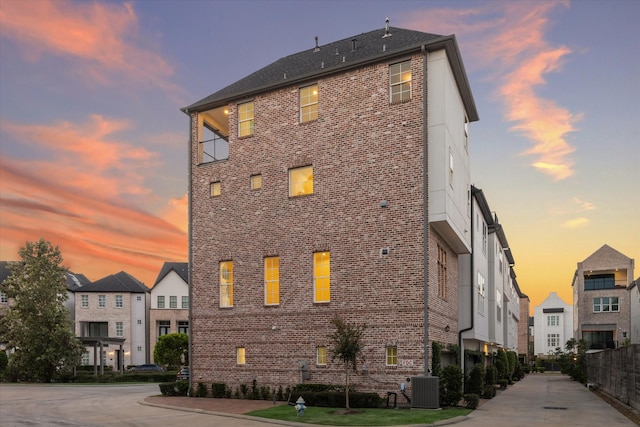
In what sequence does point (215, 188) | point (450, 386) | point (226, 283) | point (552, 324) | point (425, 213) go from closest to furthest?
point (450, 386) < point (425, 213) < point (226, 283) < point (215, 188) < point (552, 324)

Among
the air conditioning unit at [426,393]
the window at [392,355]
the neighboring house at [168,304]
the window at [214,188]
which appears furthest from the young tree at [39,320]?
the air conditioning unit at [426,393]

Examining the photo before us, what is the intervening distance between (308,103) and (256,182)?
187 inches

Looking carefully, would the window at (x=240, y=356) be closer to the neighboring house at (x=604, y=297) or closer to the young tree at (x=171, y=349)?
the young tree at (x=171, y=349)

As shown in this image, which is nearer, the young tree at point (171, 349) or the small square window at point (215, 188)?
the small square window at point (215, 188)

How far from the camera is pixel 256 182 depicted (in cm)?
2759

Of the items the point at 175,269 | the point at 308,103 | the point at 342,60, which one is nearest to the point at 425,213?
the point at 308,103

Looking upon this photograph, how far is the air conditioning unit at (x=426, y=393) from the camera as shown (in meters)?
20.9

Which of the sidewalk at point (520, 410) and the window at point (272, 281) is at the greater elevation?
the window at point (272, 281)

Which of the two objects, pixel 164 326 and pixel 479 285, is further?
pixel 164 326

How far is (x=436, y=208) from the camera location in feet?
74.0

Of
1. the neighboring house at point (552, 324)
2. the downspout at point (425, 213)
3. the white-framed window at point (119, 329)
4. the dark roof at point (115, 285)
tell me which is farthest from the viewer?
the neighboring house at point (552, 324)

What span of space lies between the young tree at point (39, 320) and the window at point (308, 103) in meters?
32.6

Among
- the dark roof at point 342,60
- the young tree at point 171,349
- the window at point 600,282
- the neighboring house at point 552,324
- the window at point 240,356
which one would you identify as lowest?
the neighboring house at point 552,324

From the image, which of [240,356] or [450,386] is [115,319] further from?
[450,386]
